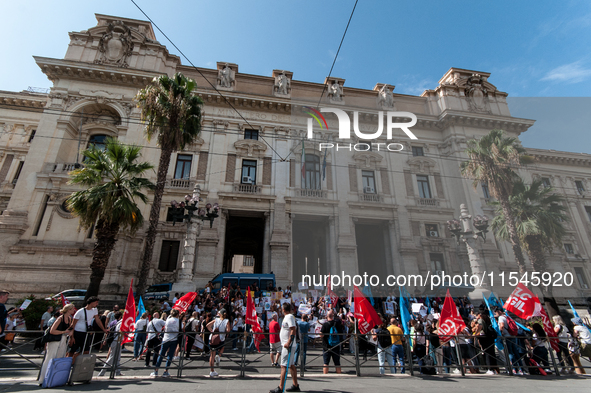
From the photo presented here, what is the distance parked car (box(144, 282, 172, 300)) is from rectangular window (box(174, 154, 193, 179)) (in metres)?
9.01

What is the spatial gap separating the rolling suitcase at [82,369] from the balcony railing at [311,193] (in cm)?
1618

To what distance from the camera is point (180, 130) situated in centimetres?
1705

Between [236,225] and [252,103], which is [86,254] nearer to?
[236,225]

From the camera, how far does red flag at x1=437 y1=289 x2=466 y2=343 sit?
7711 millimetres

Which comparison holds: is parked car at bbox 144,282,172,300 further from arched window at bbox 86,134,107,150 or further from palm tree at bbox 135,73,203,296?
arched window at bbox 86,134,107,150

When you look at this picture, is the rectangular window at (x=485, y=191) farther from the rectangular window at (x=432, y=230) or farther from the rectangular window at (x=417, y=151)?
the rectangular window at (x=432, y=230)

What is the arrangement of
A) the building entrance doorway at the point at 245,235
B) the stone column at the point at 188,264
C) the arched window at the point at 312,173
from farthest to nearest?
1. the building entrance doorway at the point at 245,235
2. the arched window at the point at 312,173
3. the stone column at the point at 188,264

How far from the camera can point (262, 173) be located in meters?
23.8

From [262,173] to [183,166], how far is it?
640 centimetres

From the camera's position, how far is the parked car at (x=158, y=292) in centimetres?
1611

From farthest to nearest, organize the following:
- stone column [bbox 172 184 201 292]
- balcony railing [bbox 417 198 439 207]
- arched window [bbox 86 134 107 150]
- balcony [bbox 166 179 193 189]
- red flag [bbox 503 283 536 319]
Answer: arched window [bbox 86 134 107 150], balcony [bbox 166 179 193 189], balcony railing [bbox 417 198 439 207], stone column [bbox 172 184 201 292], red flag [bbox 503 283 536 319]

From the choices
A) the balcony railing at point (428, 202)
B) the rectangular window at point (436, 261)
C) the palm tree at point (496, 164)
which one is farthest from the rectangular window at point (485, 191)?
the rectangular window at point (436, 261)

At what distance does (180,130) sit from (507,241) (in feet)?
68.2

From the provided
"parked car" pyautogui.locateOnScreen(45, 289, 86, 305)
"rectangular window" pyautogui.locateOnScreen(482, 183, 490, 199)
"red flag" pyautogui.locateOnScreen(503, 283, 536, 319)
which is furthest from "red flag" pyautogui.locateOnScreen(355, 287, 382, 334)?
"rectangular window" pyautogui.locateOnScreen(482, 183, 490, 199)
